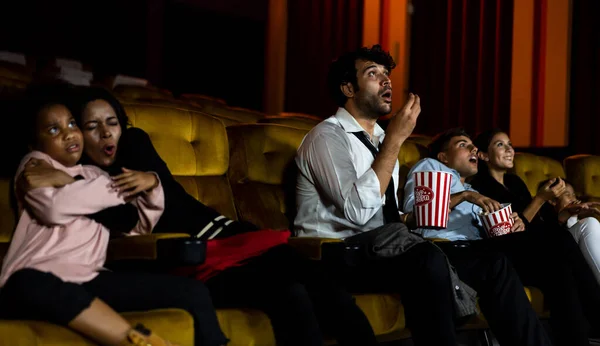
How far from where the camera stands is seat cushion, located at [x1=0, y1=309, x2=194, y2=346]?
4.50 feet

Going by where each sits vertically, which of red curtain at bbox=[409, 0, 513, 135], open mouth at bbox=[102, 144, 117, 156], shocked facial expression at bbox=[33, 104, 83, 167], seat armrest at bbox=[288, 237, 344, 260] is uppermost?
red curtain at bbox=[409, 0, 513, 135]

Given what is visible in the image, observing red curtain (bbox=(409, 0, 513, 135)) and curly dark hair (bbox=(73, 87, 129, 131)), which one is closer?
curly dark hair (bbox=(73, 87, 129, 131))

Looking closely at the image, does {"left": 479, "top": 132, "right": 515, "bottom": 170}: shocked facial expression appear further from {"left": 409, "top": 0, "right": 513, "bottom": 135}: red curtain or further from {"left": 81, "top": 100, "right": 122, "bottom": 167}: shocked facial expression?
{"left": 409, "top": 0, "right": 513, "bottom": 135}: red curtain

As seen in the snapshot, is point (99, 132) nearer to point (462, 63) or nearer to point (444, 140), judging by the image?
point (444, 140)

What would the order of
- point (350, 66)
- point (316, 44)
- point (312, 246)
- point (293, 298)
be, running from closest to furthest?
1. point (293, 298)
2. point (312, 246)
3. point (350, 66)
4. point (316, 44)

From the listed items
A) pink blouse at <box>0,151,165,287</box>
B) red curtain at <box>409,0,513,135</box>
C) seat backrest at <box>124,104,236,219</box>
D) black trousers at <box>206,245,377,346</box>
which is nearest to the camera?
pink blouse at <box>0,151,165,287</box>

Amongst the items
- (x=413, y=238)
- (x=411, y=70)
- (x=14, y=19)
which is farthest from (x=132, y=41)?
(x=413, y=238)

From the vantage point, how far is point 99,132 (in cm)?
183

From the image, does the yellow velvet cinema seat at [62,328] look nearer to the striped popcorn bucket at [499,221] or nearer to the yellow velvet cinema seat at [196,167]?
the yellow velvet cinema seat at [196,167]

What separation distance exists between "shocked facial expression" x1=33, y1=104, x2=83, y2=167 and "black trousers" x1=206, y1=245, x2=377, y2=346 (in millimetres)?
468

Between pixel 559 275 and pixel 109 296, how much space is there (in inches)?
60.0

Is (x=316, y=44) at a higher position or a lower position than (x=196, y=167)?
higher

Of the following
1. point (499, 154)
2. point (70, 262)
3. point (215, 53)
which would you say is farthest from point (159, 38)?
point (70, 262)

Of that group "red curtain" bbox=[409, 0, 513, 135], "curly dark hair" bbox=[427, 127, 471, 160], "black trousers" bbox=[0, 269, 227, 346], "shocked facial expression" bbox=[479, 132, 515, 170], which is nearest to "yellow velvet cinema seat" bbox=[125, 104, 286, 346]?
"black trousers" bbox=[0, 269, 227, 346]
